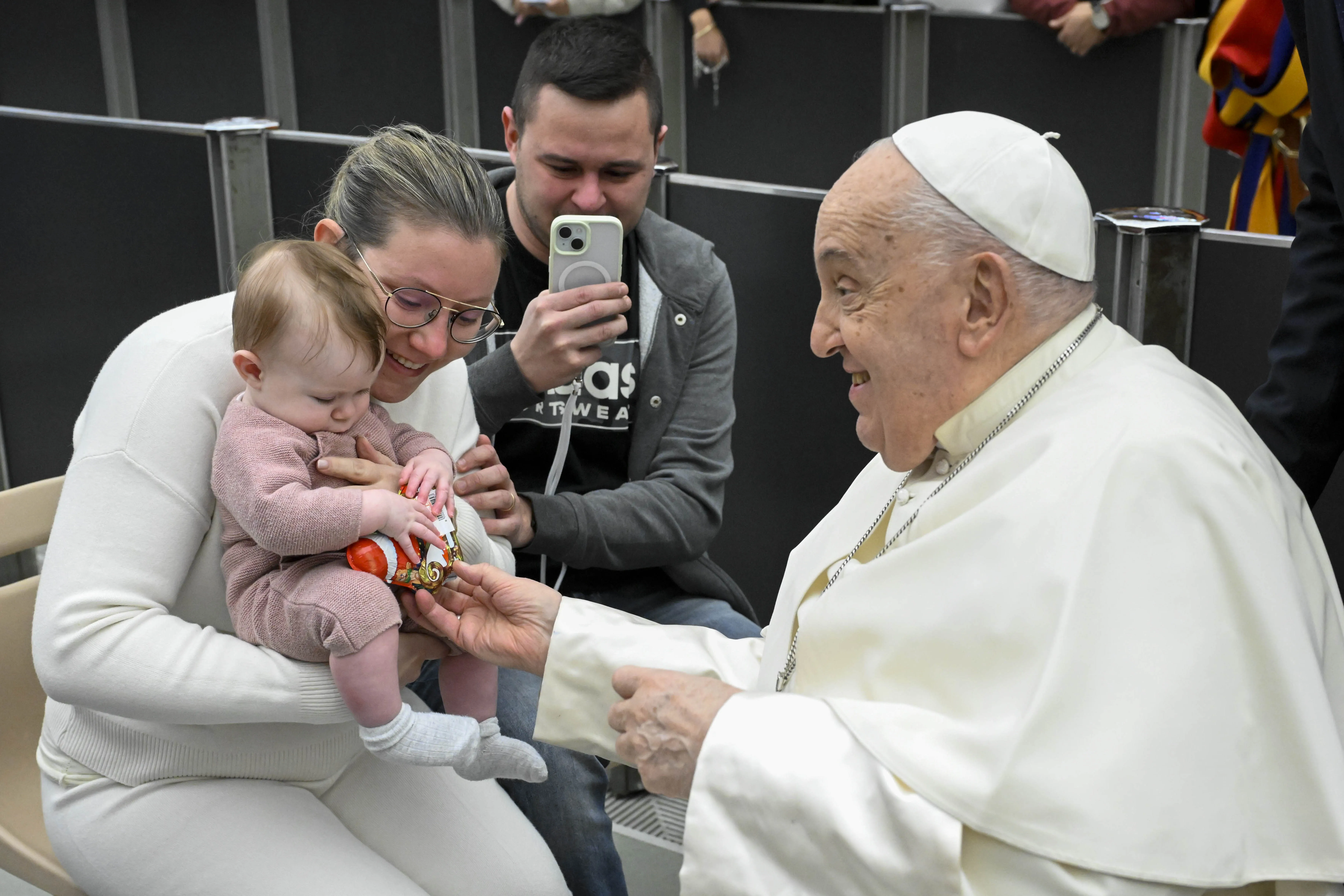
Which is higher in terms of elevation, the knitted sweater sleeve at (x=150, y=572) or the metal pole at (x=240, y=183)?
the metal pole at (x=240, y=183)

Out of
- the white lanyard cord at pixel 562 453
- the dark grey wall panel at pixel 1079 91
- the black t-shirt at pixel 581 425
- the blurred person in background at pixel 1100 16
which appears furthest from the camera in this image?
the dark grey wall panel at pixel 1079 91

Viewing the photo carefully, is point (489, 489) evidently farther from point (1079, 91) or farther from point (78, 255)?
point (1079, 91)

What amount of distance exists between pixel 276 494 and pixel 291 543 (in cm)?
7

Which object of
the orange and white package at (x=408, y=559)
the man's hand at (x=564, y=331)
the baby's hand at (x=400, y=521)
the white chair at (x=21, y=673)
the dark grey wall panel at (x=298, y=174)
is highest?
the dark grey wall panel at (x=298, y=174)

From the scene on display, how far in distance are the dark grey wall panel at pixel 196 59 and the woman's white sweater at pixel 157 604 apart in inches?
229

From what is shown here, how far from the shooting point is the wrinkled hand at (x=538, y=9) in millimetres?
6258

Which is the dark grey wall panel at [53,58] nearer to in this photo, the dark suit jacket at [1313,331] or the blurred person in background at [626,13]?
the blurred person in background at [626,13]

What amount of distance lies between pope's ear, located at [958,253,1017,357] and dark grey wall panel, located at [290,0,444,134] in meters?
5.71

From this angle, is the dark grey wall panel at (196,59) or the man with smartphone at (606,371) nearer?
the man with smartphone at (606,371)

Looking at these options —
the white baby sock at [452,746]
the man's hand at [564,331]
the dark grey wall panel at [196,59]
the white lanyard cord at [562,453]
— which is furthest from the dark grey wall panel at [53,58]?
the white baby sock at [452,746]

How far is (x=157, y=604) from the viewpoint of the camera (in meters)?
1.93

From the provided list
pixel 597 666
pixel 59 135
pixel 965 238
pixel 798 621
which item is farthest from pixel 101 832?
pixel 59 135

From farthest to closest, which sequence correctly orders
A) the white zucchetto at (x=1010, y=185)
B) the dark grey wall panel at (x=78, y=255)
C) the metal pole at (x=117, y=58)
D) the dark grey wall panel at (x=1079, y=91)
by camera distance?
the metal pole at (x=117, y=58)
the dark grey wall panel at (x=1079, y=91)
the dark grey wall panel at (x=78, y=255)
the white zucchetto at (x=1010, y=185)

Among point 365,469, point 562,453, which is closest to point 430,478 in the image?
point 365,469
